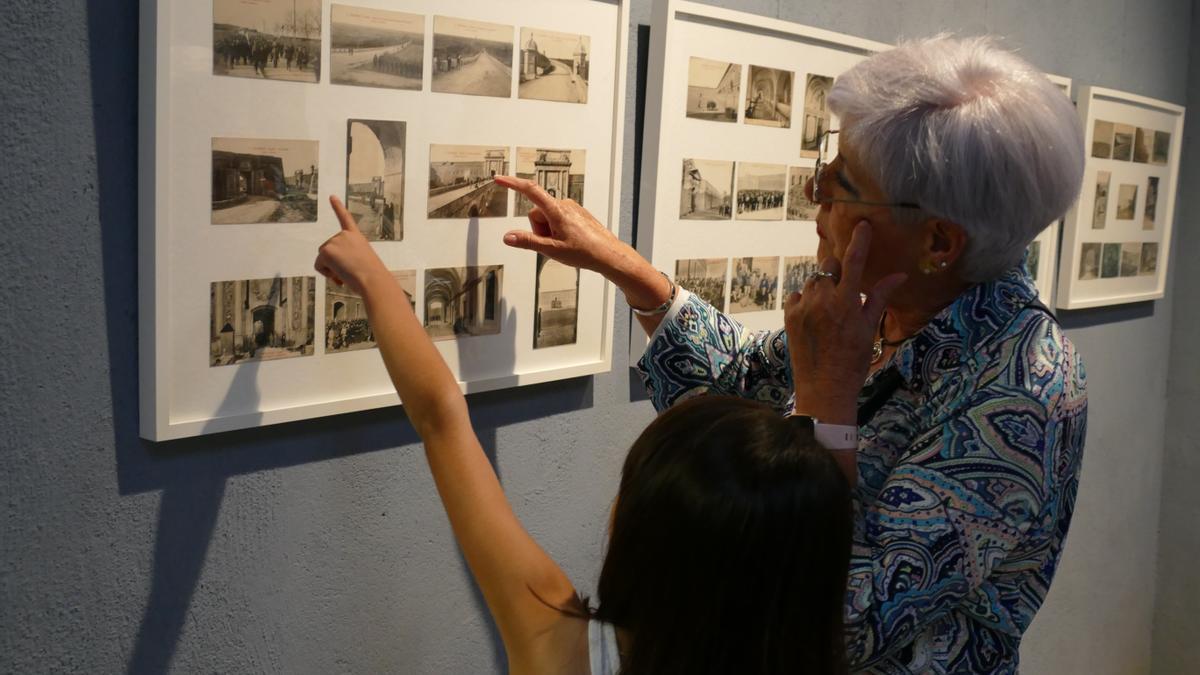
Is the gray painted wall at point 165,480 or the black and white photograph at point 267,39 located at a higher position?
the black and white photograph at point 267,39

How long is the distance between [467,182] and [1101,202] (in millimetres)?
2463

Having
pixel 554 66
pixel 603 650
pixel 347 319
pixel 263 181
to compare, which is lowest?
pixel 603 650

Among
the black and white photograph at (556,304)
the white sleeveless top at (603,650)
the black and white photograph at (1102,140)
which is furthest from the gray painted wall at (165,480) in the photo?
the black and white photograph at (1102,140)

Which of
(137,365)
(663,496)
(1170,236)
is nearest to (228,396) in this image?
(137,365)

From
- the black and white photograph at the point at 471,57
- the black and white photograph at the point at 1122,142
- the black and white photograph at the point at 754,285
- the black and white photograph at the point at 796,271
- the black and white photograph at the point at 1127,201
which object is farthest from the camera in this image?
the black and white photograph at the point at 1127,201

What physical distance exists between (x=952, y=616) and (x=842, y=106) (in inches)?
27.8

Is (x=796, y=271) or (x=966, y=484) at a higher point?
(x=796, y=271)

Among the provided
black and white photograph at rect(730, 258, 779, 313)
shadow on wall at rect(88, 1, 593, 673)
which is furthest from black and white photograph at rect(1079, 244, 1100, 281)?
shadow on wall at rect(88, 1, 593, 673)

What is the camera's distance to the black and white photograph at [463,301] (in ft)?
5.81

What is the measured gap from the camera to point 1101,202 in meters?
3.49

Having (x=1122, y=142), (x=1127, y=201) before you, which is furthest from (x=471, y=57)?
(x=1127, y=201)

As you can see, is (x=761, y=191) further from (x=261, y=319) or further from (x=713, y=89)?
(x=261, y=319)

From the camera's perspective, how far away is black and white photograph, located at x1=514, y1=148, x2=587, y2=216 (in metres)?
1.86

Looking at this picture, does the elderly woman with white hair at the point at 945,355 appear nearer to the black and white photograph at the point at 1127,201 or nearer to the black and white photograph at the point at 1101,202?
the black and white photograph at the point at 1101,202
